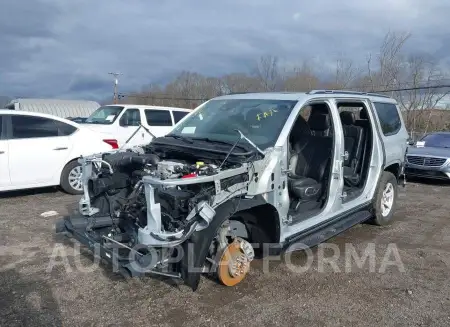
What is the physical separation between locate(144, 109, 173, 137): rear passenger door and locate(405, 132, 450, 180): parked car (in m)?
6.92

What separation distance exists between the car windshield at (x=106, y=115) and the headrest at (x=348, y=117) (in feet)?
25.2

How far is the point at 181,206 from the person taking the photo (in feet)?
10.8

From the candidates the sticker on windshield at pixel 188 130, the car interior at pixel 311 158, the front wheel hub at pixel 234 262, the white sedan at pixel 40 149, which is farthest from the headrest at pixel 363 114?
the white sedan at pixel 40 149

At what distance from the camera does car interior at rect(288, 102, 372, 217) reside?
4789 mm

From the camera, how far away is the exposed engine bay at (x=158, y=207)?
10.6 feet

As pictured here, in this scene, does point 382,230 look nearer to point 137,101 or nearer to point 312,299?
point 312,299

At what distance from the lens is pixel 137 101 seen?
4666 centimetres

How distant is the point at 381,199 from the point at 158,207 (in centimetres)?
400

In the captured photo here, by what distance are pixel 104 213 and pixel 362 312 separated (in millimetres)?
2657

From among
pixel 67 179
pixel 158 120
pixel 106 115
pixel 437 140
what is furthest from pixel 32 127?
pixel 437 140

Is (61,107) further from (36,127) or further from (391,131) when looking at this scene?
(391,131)

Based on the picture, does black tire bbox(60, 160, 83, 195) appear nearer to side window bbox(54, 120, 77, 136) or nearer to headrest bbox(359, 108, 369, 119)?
side window bbox(54, 120, 77, 136)

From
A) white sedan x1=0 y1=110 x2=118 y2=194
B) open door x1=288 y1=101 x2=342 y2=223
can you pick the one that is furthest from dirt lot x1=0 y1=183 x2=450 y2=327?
white sedan x1=0 y1=110 x2=118 y2=194

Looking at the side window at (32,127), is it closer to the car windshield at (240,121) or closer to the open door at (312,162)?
the car windshield at (240,121)
